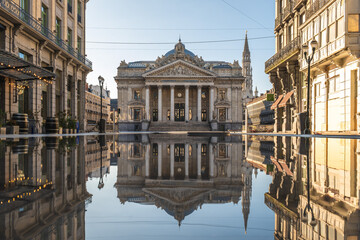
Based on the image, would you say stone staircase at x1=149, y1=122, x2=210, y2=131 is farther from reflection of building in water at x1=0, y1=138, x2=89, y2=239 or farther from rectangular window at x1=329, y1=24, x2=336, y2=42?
reflection of building in water at x1=0, y1=138, x2=89, y2=239

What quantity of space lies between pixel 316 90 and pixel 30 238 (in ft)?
86.8

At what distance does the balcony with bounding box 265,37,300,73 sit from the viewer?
85.9 ft

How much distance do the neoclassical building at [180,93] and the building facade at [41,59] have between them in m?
26.2

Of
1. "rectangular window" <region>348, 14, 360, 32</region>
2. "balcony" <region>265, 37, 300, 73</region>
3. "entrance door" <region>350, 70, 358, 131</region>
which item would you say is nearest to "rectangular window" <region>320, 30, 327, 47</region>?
"rectangular window" <region>348, 14, 360, 32</region>

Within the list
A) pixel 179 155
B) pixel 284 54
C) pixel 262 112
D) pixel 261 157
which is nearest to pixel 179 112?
pixel 262 112

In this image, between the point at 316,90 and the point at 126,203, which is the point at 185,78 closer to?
the point at 316,90

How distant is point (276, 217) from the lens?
196 cm

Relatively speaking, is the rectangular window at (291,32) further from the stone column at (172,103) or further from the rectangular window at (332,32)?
the stone column at (172,103)

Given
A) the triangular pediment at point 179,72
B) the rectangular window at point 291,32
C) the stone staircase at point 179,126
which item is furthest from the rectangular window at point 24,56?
the triangular pediment at point 179,72

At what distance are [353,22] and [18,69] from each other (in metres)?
20.1

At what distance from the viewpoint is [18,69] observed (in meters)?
17.8

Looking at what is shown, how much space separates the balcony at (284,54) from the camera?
2619 cm

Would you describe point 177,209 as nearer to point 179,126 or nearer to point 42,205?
point 42,205

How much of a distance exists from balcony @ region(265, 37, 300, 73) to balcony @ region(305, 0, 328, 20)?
2.57 meters
